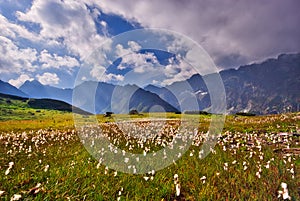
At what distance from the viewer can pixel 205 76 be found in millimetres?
9711

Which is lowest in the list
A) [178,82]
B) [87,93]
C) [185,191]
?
[185,191]

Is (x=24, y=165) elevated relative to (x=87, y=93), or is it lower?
lower

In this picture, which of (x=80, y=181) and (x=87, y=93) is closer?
(x=80, y=181)

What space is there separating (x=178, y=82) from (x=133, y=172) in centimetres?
491

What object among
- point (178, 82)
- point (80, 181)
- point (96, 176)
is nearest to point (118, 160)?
point (96, 176)

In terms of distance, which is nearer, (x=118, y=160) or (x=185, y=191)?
(x=185, y=191)

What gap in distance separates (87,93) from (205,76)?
4445 mm

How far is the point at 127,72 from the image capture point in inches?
428

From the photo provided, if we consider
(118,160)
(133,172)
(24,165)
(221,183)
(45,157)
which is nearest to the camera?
(221,183)

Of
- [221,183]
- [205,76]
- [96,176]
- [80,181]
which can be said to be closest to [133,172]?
[96,176]

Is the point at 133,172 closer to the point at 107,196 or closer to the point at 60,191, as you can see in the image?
the point at 107,196

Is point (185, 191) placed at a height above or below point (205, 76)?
below

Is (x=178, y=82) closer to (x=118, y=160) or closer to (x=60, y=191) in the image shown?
(x=118, y=160)

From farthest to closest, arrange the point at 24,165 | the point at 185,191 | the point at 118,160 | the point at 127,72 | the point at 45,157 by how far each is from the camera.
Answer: the point at 127,72
the point at 45,157
the point at 118,160
the point at 24,165
the point at 185,191
